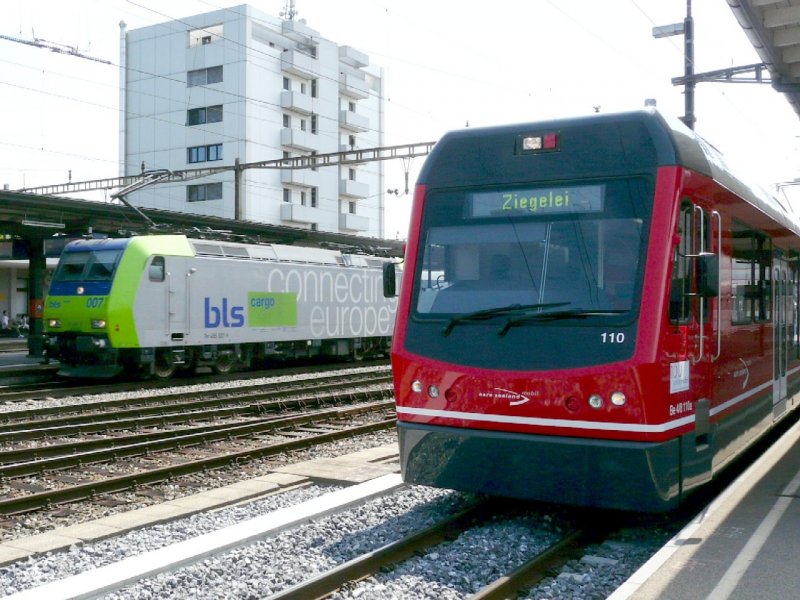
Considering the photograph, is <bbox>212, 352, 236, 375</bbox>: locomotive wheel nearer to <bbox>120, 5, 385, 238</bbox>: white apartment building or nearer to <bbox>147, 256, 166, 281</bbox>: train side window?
<bbox>147, 256, 166, 281</bbox>: train side window

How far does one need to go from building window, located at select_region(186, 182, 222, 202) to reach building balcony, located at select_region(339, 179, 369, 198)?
9627 millimetres

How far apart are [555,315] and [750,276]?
3089 millimetres

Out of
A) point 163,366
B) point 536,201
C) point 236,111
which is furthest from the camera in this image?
point 236,111

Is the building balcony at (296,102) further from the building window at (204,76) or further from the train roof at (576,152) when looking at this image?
the train roof at (576,152)

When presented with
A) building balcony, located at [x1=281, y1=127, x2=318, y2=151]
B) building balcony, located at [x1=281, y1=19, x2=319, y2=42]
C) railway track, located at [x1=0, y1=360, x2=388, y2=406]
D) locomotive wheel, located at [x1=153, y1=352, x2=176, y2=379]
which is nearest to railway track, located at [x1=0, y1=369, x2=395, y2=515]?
railway track, located at [x1=0, y1=360, x2=388, y2=406]

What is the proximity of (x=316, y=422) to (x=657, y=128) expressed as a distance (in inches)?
330

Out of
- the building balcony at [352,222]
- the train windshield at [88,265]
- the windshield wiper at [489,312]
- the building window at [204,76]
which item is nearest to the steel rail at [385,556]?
the windshield wiper at [489,312]

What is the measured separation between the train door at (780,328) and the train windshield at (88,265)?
1313 cm

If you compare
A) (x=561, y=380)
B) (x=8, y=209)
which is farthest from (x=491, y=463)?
(x=8, y=209)

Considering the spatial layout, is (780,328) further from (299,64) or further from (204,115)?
(299,64)

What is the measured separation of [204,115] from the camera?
175ft

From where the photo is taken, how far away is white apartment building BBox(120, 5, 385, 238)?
52.0 m

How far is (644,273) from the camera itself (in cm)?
595

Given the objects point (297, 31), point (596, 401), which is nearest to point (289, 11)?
point (297, 31)
